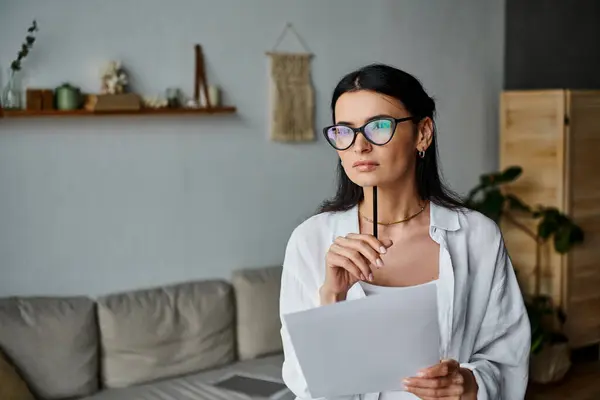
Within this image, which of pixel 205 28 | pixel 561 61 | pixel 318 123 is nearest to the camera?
pixel 205 28

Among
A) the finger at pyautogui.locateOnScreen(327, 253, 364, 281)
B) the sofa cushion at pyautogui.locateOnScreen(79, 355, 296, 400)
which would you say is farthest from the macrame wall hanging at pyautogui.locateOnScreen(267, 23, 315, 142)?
the finger at pyautogui.locateOnScreen(327, 253, 364, 281)

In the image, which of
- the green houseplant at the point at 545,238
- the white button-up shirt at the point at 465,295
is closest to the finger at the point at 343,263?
the white button-up shirt at the point at 465,295

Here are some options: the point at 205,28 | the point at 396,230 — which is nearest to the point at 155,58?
the point at 205,28

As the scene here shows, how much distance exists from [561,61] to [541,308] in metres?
1.71

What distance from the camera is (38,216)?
3.32 metres

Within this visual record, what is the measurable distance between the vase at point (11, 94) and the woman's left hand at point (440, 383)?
2.41 meters

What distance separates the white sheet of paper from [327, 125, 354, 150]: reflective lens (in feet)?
0.91

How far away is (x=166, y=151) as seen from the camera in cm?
362

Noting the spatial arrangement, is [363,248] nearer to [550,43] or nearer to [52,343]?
[52,343]

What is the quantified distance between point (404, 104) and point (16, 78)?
7.56ft

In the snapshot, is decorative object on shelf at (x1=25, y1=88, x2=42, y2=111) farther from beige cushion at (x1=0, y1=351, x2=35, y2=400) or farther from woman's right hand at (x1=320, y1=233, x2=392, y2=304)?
woman's right hand at (x1=320, y1=233, x2=392, y2=304)

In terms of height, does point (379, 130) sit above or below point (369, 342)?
above

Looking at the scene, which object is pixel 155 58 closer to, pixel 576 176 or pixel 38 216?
pixel 38 216

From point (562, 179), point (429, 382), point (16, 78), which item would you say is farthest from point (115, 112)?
point (562, 179)
